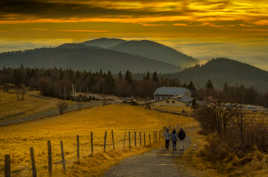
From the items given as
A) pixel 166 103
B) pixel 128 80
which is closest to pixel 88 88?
pixel 128 80

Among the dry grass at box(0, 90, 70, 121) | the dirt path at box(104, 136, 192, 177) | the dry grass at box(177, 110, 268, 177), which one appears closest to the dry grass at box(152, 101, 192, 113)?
the dry grass at box(0, 90, 70, 121)

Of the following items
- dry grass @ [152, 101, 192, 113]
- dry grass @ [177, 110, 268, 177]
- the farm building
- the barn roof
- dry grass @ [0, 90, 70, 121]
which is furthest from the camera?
the barn roof

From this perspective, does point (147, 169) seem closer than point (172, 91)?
Yes

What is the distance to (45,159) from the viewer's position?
23.6m

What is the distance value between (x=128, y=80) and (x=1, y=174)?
17889 cm

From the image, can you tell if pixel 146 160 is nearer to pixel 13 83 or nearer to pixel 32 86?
pixel 32 86

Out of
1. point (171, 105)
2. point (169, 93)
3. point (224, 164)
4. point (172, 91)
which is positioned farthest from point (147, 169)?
point (172, 91)

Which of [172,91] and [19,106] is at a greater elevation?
[172,91]

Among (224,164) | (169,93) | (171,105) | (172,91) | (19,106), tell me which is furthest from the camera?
(172,91)

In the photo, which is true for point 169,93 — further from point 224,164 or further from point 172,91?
point 224,164

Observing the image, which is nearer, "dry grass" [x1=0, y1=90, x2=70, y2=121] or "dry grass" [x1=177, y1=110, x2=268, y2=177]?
"dry grass" [x1=177, y1=110, x2=268, y2=177]

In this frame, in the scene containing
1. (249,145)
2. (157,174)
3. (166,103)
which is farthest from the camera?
(166,103)

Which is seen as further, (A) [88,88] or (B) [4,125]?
(A) [88,88]

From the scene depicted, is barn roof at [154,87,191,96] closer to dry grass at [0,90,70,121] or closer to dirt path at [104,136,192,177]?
dry grass at [0,90,70,121]
